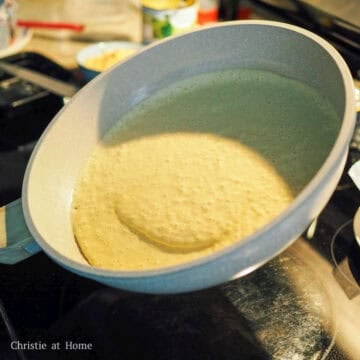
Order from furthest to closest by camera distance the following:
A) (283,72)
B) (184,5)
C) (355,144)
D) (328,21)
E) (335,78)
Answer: (184,5)
(328,21)
(355,144)
(283,72)
(335,78)

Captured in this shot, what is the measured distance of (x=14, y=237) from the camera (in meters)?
0.44

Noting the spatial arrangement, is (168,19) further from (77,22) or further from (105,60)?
(77,22)

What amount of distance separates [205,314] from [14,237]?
8.3 inches

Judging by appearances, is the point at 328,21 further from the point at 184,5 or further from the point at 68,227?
the point at 68,227

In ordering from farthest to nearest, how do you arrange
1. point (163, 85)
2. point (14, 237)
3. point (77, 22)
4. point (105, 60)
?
point (77, 22) → point (105, 60) → point (163, 85) → point (14, 237)

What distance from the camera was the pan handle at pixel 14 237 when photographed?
1.43 ft

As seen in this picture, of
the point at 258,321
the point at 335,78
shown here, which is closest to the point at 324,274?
the point at 258,321

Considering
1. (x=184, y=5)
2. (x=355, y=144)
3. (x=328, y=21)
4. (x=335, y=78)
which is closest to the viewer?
(x=335, y=78)

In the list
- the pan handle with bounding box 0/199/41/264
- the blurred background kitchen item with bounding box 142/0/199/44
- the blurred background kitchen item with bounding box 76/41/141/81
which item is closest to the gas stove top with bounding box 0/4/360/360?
the pan handle with bounding box 0/199/41/264

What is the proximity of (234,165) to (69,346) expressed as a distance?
250 mm

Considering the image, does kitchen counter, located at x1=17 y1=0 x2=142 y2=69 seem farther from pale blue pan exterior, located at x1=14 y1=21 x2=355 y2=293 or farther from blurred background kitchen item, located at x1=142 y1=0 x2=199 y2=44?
pale blue pan exterior, located at x1=14 y1=21 x2=355 y2=293

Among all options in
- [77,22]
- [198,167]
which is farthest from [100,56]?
[198,167]

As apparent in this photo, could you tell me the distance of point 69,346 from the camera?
1.59ft

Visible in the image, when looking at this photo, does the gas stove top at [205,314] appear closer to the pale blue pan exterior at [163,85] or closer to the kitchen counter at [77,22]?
the pale blue pan exterior at [163,85]
